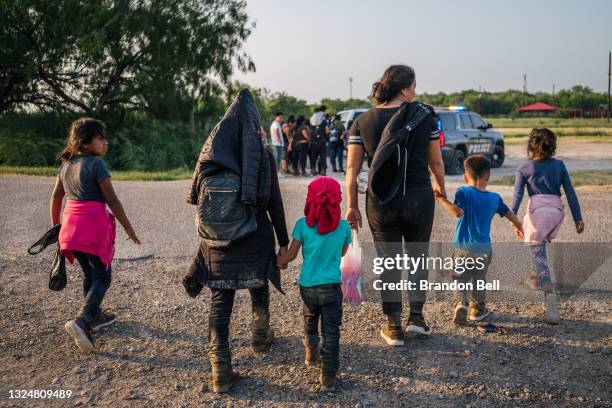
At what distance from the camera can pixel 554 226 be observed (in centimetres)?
505

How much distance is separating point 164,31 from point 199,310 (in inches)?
694

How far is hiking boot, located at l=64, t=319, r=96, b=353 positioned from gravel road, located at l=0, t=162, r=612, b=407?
0.09 metres

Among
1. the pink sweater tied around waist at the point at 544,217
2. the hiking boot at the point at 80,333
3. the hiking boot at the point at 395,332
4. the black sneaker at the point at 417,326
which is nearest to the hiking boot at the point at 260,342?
the hiking boot at the point at 395,332

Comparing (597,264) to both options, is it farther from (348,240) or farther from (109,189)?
(109,189)

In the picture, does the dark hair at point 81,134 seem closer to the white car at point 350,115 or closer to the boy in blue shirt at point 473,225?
the boy in blue shirt at point 473,225

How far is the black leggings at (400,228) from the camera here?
4250 mm

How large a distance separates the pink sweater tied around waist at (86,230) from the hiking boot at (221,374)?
130 centimetres

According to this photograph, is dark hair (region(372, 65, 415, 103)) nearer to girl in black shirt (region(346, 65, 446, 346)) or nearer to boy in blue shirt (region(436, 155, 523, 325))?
girl in black shirt (region(346, 65, 446, 346))

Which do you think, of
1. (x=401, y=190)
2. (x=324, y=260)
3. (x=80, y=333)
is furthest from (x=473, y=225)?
(x=80, y=333)

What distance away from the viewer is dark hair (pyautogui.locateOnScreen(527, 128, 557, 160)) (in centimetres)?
498

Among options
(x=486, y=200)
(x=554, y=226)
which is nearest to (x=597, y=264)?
(x=554, y=226)

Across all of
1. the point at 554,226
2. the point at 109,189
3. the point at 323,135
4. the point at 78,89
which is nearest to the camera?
the point at 109,189

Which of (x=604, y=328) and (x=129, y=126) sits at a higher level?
(x=129, y=126)

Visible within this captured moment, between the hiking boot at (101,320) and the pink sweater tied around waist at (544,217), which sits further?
the pink sweater tied around waist at (544,217)
